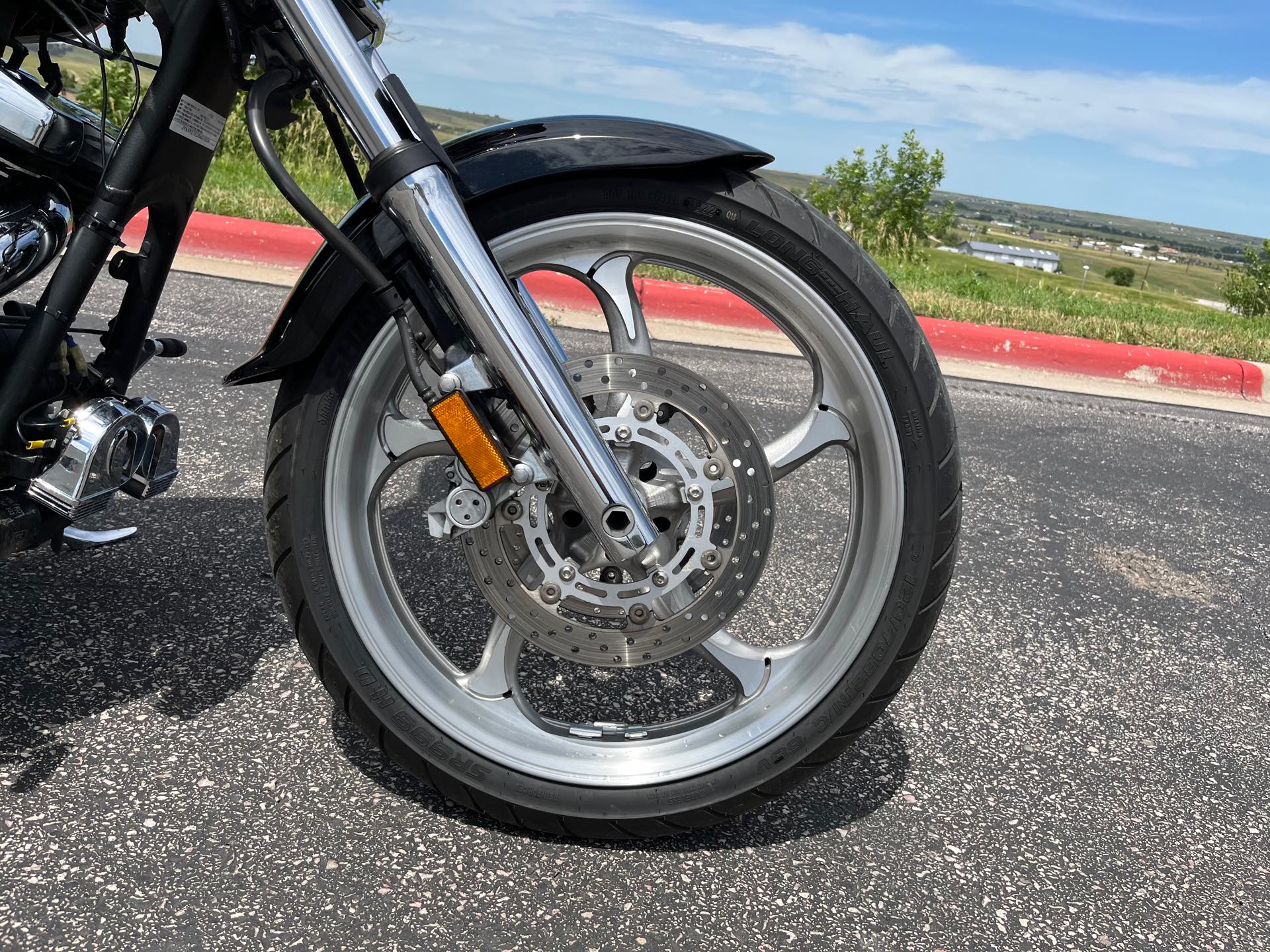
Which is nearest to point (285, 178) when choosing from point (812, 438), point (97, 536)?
point (812, 438)

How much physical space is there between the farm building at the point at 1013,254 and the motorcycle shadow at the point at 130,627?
9858 cm

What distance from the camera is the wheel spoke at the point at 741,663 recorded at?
187cm

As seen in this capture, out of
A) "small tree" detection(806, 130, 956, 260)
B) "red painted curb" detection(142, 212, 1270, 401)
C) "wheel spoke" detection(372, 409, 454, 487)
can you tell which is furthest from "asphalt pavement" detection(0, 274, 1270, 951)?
"small tree" detection(806, 130, 956, 260)

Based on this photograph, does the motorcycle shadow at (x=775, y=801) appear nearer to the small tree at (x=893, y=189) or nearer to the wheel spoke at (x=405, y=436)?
the wheel spoke at (x=405, y=436)

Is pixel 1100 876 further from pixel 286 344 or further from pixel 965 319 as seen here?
pixel 965 319

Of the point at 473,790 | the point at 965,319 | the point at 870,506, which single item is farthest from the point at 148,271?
the point at 965,319

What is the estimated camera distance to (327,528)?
1.74 meters

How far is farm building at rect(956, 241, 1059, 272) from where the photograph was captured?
320 ft

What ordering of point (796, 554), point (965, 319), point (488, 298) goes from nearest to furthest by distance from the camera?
1. point (488, 298)
2. point (796, 554)
3. point (965, 319)

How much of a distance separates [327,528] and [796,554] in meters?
1.70

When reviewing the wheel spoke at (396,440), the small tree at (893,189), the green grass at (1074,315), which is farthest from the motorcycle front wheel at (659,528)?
the small tree at (893,189)

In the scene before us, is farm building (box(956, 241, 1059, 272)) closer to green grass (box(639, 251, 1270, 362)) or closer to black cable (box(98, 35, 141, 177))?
green grass (box(639, 251, 1270, 362))

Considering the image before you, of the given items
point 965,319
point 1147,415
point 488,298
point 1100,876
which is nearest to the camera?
point 488,298

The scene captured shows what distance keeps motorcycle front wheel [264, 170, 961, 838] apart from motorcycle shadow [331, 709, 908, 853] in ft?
0.21
